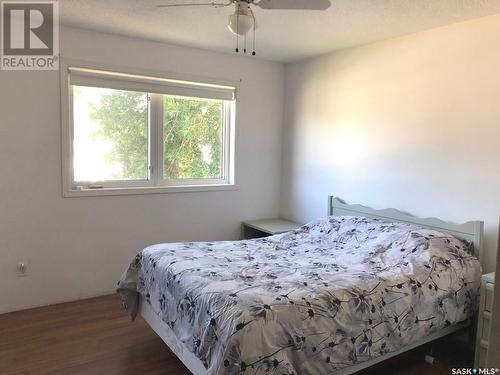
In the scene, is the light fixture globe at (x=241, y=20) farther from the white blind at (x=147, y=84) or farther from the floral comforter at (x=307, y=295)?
the white blind at (x=147, y=84)

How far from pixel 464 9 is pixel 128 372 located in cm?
328

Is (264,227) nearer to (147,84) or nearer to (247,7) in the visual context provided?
(147,84)

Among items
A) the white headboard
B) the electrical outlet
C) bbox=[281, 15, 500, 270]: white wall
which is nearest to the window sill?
the electrical outlet

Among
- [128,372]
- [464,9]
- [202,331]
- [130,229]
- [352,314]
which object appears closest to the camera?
[202,331]

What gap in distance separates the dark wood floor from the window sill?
1.02 meters

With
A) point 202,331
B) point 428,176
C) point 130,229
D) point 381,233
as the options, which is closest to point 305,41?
point 428,176

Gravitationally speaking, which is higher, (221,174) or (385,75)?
(385,75)

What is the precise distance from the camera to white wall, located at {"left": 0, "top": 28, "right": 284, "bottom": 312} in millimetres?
3227

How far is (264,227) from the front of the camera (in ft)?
13.6

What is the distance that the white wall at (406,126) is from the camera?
279 centimetres

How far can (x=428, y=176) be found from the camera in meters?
3.16

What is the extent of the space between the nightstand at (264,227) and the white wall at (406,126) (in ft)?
0.69

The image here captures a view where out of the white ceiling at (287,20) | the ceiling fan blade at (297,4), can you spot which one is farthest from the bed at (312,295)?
the ceiling fan blade at (297,4)

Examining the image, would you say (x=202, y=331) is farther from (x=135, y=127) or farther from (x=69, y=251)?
(x=135, y=127)
